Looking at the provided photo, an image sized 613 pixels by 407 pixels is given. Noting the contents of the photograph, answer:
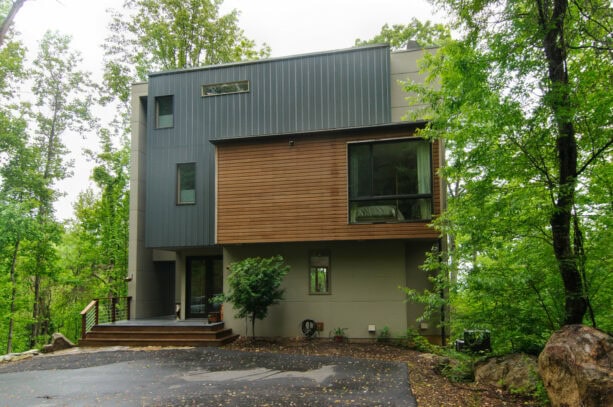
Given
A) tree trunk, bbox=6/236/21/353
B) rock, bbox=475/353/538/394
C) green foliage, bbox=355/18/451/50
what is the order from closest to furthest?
rock, bbox=475/353/538/394, tree trunk, bbox=6/236/21/353, green foliage, bbox=355/18/451/50

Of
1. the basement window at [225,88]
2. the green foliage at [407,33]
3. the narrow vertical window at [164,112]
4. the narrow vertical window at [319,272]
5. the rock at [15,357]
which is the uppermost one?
the green foliage at [407,33]

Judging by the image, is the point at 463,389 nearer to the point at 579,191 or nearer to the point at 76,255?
the point at 579,191

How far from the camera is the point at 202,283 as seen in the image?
1374cm

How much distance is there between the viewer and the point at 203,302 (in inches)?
536

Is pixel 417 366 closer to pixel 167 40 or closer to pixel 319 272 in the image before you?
pixel 319 272

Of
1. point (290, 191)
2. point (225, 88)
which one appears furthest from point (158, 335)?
point (225, 88)

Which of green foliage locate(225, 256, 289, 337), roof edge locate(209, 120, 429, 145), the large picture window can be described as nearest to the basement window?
roof edge locate(209, 120, 429, 145)

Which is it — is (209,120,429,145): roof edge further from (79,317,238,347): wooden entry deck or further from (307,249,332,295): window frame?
(79,317,238,347): wooden entry deck

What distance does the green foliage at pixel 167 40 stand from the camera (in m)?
20.4

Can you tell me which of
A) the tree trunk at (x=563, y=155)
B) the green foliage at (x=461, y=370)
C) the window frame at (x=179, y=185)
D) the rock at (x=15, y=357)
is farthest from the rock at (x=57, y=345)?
the tree trunk at (x=563, y=155)

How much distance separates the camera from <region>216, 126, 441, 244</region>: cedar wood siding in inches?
431

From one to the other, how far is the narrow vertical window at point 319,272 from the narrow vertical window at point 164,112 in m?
6.21

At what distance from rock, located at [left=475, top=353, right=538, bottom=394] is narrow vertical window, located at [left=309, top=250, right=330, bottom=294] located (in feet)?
16.1

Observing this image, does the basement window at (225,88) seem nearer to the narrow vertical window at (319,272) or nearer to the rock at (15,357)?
the narrow vertical window at (319,272)
